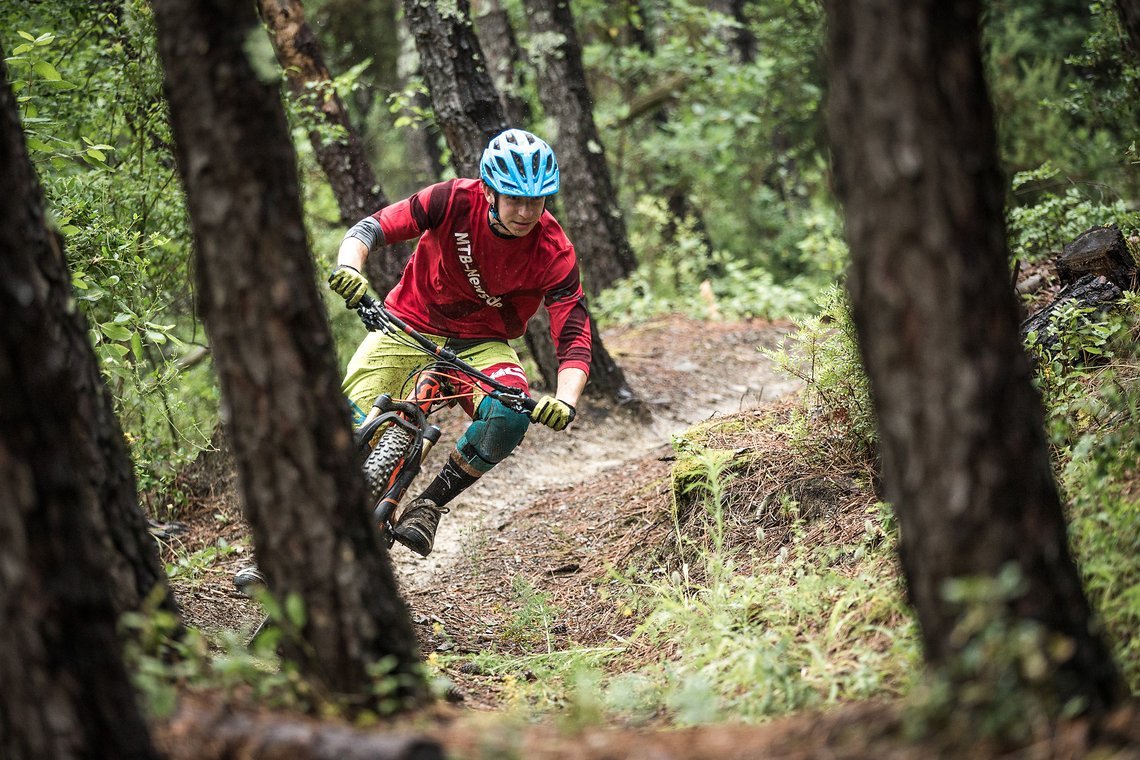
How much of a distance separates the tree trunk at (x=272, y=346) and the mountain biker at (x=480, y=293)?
245 cm

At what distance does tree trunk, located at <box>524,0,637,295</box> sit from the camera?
11.2 m

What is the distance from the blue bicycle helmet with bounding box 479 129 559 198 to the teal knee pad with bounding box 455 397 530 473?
1.15 metres

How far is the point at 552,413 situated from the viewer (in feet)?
16.8

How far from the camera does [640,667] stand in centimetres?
418

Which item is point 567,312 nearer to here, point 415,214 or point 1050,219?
point 415,214

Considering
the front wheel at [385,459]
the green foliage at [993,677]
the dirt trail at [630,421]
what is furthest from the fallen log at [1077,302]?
the front wheel at [385,459]

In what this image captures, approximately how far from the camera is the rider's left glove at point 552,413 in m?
5.11

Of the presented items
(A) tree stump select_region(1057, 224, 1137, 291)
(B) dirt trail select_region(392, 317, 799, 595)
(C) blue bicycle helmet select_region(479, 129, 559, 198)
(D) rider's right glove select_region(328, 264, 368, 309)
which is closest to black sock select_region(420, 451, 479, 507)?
(B) dirt trail select_region(392, 317, 799, 595)

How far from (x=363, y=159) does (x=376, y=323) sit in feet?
13.5

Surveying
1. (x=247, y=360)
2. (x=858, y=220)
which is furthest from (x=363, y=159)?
(x=858, y=220)

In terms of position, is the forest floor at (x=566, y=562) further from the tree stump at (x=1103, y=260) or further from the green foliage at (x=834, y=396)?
the tree stump at (x=1103, y=260)

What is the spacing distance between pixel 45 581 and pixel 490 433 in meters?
3.34

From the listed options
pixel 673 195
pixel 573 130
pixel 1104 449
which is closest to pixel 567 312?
pixel 1104 449

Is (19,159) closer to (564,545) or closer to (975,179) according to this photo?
(975,179)
